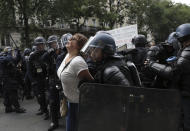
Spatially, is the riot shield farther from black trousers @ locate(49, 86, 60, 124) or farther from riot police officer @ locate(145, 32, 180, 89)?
black trousers @ locate(49, 86, 60, 124)

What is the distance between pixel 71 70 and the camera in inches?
103

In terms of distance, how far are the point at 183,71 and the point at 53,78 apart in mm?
2898

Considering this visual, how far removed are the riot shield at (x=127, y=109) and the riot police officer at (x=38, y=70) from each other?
3.84m

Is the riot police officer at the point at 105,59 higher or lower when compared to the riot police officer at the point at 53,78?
higher

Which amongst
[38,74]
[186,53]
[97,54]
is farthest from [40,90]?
[186,53]

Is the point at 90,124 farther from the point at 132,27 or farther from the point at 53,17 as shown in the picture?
the point at 53,17

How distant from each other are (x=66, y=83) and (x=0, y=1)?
1512cm

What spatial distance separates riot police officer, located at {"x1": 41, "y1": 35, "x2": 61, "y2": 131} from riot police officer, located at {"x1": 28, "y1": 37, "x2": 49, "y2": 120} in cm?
32

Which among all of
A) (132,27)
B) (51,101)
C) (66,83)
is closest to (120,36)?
(132,27)

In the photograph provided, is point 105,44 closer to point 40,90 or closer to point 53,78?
point 53,78

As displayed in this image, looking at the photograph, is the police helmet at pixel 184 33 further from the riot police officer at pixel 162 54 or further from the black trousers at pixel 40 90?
the black trousers at pixel 40 90

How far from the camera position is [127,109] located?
1457 mm

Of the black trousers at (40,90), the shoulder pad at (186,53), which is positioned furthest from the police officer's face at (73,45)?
the black trousers at (40,90)

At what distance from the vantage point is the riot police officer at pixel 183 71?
8.17ft
